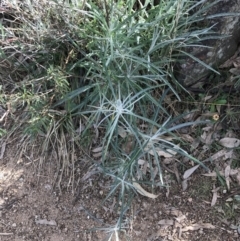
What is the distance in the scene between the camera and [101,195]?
2.33 meters

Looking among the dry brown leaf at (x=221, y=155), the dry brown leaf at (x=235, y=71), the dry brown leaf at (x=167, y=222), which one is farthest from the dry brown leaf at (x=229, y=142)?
the dry brown leaf at (x=167, y=222)

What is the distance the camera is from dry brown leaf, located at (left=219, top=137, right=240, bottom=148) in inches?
90.4

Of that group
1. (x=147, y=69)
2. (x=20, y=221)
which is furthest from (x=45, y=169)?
(x=147, y=69)

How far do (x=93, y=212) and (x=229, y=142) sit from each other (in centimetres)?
79

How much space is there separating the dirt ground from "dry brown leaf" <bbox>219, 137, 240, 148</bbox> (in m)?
0.20

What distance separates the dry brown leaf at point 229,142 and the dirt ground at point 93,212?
0.20 m

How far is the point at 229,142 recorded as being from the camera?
230cm

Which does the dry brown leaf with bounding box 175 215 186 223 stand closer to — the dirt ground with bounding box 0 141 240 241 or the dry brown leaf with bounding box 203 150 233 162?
the dirt ground with bounding box 0 141 240 241

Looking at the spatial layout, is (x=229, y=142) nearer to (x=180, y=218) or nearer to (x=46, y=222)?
(x=180, y=218)

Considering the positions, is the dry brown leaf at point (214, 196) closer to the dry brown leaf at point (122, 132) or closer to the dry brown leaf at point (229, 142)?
the dry brown leaf at point (229, 142)

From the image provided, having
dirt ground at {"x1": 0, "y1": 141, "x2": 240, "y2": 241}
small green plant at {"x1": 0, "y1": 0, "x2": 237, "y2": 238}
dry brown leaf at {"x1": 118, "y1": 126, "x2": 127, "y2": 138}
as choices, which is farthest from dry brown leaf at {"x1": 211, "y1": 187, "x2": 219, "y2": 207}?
dry brown leaf at {"x1": 118, "y1": 126, "x2": 127, "y2": 138}

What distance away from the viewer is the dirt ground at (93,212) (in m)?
2.22

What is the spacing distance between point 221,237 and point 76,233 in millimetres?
729

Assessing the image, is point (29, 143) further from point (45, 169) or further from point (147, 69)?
point (147, 69)
